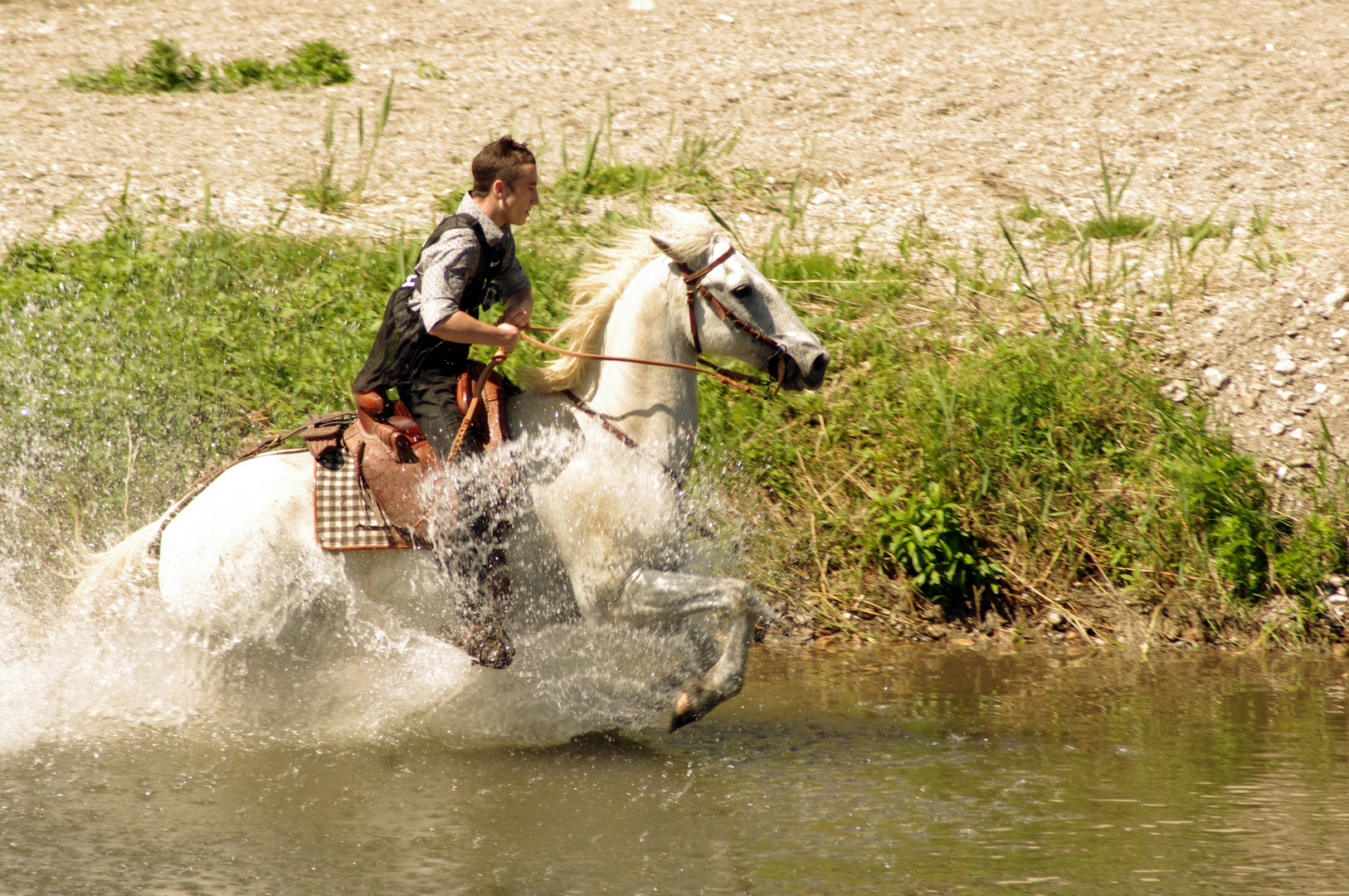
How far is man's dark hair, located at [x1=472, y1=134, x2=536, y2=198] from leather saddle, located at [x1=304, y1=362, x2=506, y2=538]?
0.67 m

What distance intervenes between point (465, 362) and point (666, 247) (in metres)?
0.86

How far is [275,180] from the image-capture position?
9773 mm

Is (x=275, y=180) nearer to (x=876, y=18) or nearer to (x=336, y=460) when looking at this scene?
(x=336, y=460)

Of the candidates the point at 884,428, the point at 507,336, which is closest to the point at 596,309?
the point at 507,336

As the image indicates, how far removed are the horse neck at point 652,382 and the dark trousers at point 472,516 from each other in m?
0.50

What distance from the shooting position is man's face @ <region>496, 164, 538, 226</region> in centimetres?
458

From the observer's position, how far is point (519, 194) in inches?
181

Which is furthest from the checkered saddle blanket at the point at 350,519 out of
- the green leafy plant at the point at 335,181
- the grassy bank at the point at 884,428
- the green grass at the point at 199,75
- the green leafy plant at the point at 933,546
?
the green grass at the point at 199,75

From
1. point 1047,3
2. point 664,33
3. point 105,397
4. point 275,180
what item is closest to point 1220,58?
point 1047,3

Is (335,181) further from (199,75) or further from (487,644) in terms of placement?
(487,644)

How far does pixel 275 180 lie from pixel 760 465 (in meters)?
4.99

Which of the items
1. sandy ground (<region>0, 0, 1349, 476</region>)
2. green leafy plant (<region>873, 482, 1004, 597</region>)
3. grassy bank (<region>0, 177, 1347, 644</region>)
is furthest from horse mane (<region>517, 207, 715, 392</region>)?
sandy ground (<region>0, 0, 1349, 476</region>)

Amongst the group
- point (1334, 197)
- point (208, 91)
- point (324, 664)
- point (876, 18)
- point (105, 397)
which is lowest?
point (324, 664)

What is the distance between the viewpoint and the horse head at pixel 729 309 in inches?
179
